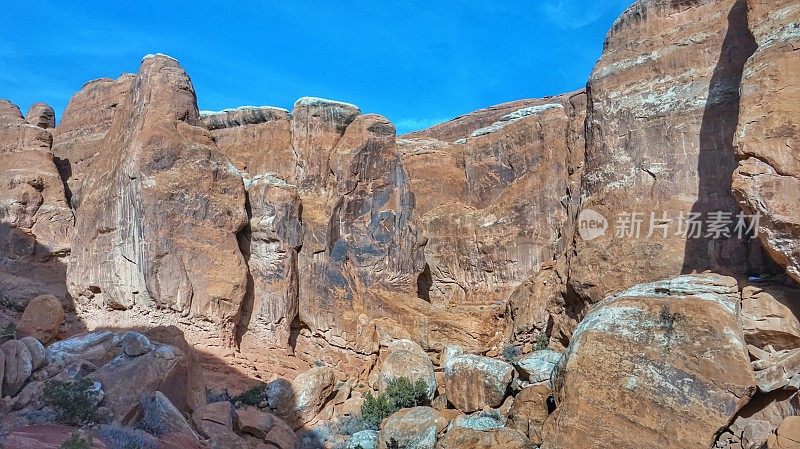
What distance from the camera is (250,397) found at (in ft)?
46.1

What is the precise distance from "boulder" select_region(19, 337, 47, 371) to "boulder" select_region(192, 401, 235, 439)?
2583mm

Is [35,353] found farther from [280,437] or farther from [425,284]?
[425,284]

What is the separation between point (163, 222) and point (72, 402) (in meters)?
8.06

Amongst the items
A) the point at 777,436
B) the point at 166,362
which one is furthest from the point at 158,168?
the point at 777,436

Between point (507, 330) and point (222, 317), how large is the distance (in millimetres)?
8098

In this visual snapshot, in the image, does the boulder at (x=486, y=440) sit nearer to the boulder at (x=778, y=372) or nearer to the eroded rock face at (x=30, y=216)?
the boulder at (x=778, y=372)

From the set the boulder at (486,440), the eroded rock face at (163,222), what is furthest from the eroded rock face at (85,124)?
the boulder at (486,440)

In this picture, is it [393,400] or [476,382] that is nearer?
[476,382]

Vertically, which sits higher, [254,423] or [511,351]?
[511,351]

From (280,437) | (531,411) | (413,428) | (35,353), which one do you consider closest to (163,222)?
(35,353)

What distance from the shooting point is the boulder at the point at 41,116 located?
27562 mm

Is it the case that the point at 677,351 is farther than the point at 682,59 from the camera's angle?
No

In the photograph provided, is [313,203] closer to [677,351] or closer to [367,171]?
[367,171]

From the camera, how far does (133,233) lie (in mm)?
15656
